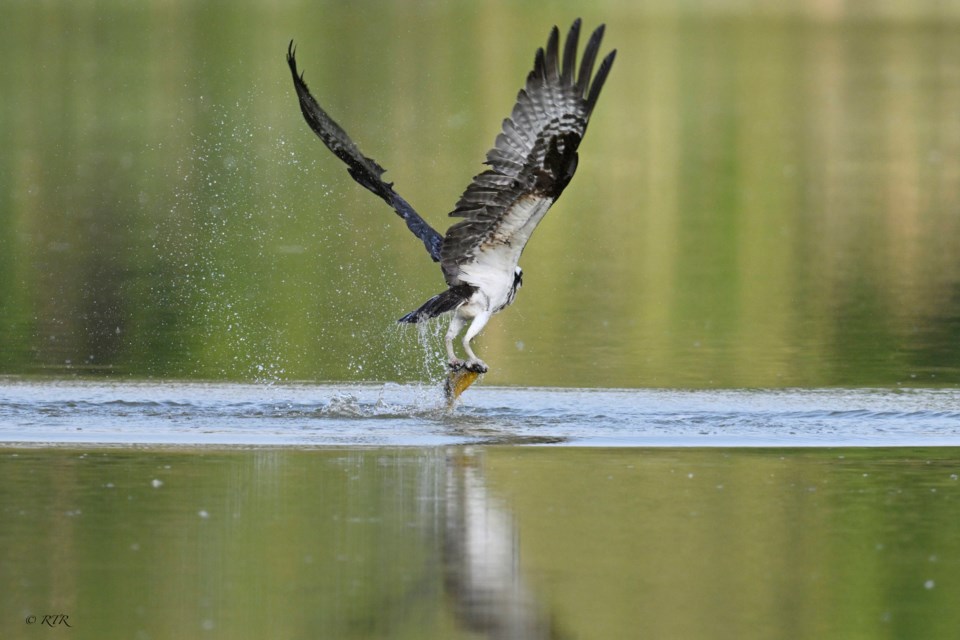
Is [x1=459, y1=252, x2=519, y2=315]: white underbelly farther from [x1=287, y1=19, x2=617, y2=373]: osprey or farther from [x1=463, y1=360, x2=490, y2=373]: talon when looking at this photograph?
[x1=463, y1=360, x2=490, y2=373]: talon

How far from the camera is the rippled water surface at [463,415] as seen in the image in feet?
45.1

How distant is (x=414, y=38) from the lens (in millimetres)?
72438

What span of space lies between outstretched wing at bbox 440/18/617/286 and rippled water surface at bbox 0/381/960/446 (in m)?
1.51

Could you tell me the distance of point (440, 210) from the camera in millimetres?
31359

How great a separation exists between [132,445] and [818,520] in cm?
440

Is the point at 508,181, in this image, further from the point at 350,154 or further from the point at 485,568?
the point at 485,568

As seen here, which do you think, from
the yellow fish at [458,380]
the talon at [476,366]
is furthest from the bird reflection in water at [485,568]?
the yellow fish at [458,380]

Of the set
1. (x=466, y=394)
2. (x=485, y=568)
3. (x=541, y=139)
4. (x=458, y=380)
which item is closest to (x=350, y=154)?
(x=458, y=380)

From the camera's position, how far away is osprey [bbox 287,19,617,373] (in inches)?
528

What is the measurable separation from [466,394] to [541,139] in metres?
2.97

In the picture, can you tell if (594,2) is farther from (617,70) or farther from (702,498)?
(702,498)

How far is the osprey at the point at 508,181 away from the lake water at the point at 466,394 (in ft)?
2.77

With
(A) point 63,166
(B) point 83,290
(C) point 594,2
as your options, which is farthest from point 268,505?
(C) point 594,2

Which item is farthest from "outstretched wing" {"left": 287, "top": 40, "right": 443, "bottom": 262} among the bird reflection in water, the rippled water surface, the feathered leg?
the bird reflection in water
